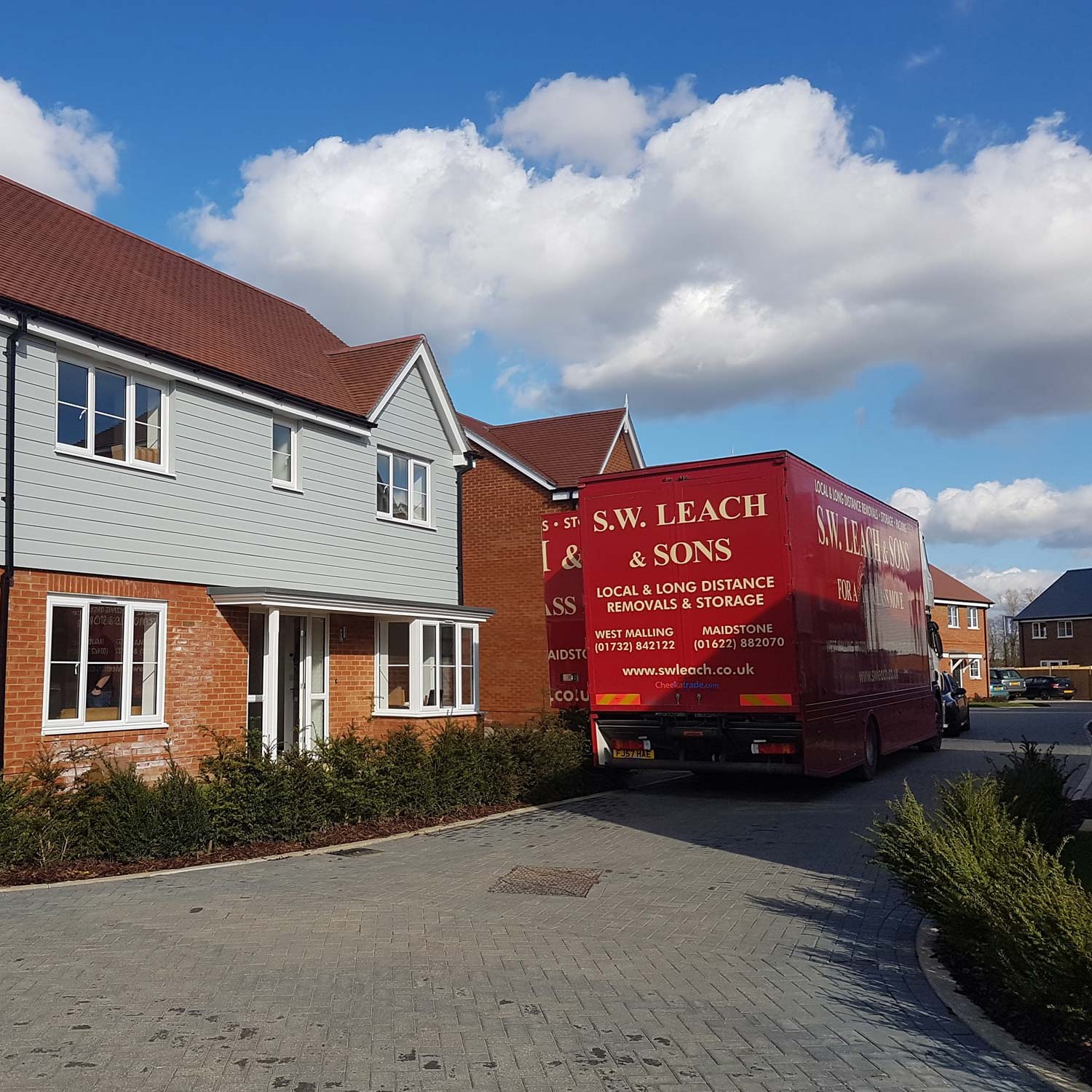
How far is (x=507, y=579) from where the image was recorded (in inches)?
1010

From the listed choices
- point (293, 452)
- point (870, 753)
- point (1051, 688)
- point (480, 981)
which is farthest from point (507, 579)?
point (1051, 688)

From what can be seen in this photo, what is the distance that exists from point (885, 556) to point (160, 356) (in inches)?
466

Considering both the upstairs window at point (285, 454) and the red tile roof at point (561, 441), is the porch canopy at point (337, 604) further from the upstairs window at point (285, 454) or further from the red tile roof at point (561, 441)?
the red tile roof at point (561, 441)

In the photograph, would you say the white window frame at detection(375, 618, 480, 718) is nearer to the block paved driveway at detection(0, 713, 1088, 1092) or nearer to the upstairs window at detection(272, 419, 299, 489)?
the upstairs window at detection(272, 419, 299, 489)

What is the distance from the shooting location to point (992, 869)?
671 centimetres

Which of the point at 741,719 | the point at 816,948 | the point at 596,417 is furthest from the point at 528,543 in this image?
the point at 816,948

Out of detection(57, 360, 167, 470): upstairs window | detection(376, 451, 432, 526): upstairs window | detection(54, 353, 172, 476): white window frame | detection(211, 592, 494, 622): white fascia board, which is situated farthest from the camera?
detection(376, 451, 432, 526): upstairs window

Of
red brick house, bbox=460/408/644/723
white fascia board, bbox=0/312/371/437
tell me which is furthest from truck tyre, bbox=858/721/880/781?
white fascia board, bbox=0/312/371/437

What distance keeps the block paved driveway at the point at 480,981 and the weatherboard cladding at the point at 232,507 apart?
15.9ft

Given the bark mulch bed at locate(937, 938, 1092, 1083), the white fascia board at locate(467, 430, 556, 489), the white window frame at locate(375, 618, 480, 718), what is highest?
the white fascia board at locate(467, 430, 556, 489)

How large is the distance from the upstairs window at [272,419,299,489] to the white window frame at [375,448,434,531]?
79.0 inches

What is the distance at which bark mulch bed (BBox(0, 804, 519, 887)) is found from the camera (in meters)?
9.43

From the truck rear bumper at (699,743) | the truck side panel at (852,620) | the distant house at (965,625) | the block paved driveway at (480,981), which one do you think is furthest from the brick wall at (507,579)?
the distant house at (965,625)

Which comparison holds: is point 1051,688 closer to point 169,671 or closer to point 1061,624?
point 1061,624
